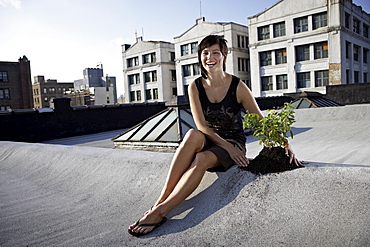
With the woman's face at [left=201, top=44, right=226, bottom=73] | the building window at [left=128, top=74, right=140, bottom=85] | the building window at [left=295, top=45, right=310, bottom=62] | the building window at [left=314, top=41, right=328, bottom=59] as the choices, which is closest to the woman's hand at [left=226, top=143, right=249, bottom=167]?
the woman's face at [left=201, top=44, right=226, bottom=73]

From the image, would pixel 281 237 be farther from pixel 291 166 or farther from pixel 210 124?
pixel 210 124

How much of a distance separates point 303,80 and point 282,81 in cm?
275

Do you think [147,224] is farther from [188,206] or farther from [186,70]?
[186,70]

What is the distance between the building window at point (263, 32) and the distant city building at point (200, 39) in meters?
4.03

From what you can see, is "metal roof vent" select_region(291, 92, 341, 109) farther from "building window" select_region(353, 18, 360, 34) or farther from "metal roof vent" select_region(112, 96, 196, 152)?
"building window" select_region(353, 18, 360, 34)

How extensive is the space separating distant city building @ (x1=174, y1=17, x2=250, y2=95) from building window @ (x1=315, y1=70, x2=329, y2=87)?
1134cm

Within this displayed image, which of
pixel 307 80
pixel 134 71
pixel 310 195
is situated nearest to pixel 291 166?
pixel 310 195

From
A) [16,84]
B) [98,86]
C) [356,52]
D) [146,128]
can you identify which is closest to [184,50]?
[356,52]

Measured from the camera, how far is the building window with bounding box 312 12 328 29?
3850cm

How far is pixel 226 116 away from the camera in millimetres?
3814

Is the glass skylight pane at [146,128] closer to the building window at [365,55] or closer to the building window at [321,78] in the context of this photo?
the building window at [321,78]

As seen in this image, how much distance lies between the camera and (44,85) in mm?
90562

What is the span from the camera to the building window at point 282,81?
42.3 m

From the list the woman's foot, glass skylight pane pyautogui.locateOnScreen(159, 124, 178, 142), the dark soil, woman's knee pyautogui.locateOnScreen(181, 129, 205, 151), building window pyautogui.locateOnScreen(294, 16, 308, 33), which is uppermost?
building window pyautogui.locateOnScreen(294, 16, 308, 33)
